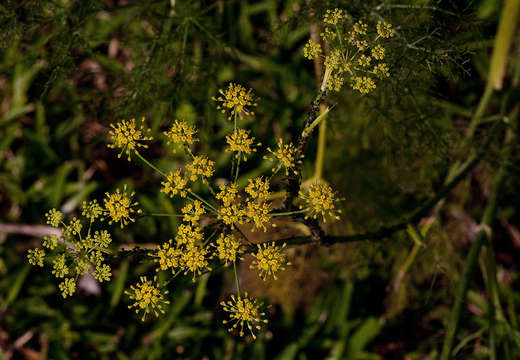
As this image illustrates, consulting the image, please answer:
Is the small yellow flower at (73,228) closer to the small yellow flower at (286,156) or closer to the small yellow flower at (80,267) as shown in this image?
the small yellow flower at (80,267)

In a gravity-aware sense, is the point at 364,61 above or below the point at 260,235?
below

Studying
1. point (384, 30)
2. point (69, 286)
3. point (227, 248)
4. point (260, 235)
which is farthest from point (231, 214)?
point (260, 235)

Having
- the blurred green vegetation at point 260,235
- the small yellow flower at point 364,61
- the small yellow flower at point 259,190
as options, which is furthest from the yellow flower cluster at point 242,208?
the blurred green vegetation at point 260,235

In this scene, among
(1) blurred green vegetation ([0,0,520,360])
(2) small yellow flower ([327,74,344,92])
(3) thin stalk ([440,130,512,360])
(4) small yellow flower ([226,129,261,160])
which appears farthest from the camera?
(1) blurred green vegetation ([0,0,520,360])

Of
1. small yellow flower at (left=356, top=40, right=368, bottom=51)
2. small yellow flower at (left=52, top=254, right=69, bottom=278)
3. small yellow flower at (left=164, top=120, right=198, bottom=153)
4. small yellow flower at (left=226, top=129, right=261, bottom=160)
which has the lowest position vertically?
small yellow flower at (left=52, top=254, right=69, bottom=278)

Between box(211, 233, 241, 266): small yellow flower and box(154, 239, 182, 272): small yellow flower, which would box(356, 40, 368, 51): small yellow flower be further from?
box(154, 239, 182, 272): small yellow flower

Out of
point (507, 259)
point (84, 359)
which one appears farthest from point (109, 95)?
point (507, 259)

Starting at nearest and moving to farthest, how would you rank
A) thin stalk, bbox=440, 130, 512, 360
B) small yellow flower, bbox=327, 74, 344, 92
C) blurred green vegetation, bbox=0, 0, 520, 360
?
small yellow flower, bbox=327, 74, 344, 92 → thin stalk, bbox=440, 130, 512, 360 → blurred green vegetation, bbox=0, 0, 520, 360

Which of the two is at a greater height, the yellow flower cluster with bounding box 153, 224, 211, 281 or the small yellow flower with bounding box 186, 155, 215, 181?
the small yellow flower with bounding box 186, 155, 215, 181

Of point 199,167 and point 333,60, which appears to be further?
point 199,167

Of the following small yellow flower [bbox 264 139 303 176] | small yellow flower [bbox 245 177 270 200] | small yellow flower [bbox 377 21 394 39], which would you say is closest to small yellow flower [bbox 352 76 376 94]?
small yellow flower [bbox 377 21 394 39]

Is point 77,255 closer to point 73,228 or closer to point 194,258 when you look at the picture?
point 73,228
